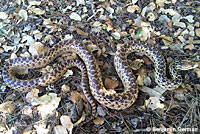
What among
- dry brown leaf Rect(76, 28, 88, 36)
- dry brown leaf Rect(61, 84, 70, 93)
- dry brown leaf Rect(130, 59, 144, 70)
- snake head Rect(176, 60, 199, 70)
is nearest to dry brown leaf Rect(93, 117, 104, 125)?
dry brown leaf Rect(61, 84, 70, 93)

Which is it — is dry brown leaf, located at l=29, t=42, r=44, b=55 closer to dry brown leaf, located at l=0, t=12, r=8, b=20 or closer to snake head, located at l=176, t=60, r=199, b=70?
dry brown leaf, located at l=0, t=12, r=8, b=20

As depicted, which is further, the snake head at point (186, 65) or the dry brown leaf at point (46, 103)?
the snake head at point (186, 65)

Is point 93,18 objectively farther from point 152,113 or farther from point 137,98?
point 152,113

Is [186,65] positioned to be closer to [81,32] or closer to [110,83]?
[110,83]

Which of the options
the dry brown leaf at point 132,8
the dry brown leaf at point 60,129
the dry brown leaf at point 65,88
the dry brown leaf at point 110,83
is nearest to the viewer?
the dry brown leaf at point 60,129

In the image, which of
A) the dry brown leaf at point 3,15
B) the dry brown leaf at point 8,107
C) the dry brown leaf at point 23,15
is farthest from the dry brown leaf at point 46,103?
the dry brown leaf at point 3,15

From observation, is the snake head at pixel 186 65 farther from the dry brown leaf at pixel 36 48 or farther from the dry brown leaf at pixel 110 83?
the dry brown leaf at pixel 36 48

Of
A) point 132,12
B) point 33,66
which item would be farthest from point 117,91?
point 132,12
